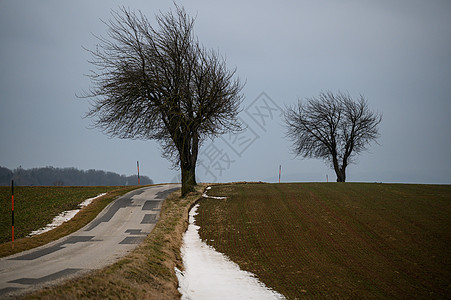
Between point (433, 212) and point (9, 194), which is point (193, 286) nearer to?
point (433, 212)

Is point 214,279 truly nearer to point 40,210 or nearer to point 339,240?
point 339,240

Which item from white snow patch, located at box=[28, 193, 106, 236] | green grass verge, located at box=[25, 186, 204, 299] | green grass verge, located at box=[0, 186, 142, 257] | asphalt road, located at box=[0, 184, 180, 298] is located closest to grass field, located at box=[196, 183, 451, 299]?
green grass verge, located at box=[25, 186, 204, 299]

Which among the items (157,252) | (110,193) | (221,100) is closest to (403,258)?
(157,252)

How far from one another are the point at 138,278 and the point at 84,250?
4496mm

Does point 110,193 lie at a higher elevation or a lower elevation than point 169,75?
lower

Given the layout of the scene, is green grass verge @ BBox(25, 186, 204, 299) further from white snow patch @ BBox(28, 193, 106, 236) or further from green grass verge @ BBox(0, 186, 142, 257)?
white snow patch @ BBox(28, 193, 106, 236)

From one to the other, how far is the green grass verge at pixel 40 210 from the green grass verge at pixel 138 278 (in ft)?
15.9

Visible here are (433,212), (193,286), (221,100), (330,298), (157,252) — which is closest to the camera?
(330,298)

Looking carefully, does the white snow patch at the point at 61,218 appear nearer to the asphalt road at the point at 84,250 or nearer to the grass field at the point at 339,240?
the asphalt road at the point at 84,250

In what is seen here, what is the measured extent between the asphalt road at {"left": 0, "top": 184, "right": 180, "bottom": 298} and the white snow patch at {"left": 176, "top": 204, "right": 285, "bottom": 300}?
2.17 m

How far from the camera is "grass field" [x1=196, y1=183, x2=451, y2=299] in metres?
10.1

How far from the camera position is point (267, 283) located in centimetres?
1009

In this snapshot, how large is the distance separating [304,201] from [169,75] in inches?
484

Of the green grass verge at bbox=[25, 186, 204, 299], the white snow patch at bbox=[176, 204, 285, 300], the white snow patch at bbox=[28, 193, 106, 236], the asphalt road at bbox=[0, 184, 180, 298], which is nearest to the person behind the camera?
the green grass verge at bbox=[25, 186, 204, 299]
